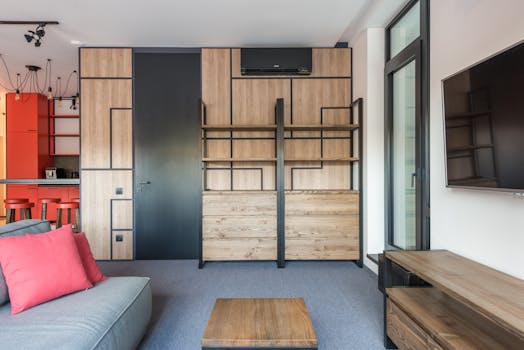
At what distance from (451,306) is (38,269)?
2.33 m

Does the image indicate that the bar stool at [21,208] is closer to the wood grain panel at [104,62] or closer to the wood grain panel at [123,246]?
the wood grain panel at [123,246]

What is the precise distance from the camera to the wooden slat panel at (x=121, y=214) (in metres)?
3.97

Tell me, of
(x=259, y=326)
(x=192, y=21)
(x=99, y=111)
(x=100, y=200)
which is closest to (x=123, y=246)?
(x=100, y=200)

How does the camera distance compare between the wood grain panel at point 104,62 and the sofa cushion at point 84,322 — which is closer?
the sofa cushion at point 84,322

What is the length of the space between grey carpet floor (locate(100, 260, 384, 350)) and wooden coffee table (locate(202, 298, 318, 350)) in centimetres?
47

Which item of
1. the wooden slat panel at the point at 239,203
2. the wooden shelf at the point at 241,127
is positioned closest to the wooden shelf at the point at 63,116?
the wooden shelf at the point at 241,127

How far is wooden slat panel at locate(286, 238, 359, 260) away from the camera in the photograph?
12.0 feet

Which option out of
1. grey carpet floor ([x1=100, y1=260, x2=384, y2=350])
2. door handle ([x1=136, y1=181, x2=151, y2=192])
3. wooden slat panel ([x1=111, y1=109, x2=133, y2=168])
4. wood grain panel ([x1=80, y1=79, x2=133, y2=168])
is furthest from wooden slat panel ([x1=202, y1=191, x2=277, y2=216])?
wood grain panel ([x1=80, y1=79, x2=133, y2=168])

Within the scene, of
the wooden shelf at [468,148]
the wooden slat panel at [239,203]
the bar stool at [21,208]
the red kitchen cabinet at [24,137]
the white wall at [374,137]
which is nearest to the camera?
the wooden shelf at [468,148]

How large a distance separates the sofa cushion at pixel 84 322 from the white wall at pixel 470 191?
6.93ft

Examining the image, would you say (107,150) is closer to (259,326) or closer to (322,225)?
(322,225)

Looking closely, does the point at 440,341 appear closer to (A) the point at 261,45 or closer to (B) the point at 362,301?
(B) the point at 362,301

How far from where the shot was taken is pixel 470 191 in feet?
6.41

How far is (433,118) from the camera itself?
7.73 feet
